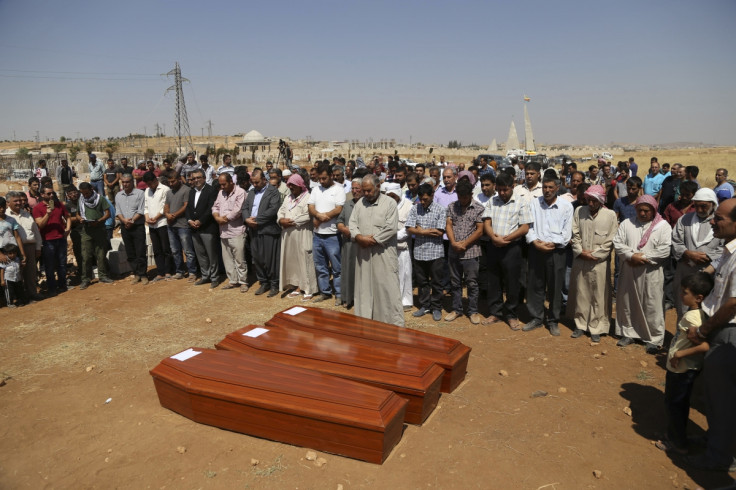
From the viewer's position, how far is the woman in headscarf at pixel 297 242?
721 cm

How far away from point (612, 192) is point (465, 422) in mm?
8817

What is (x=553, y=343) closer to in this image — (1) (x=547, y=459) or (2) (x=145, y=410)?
(1) (x=547, y=459)

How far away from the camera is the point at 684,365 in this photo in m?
3.47

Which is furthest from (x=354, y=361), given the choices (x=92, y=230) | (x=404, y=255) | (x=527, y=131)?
(x=527, y=131)

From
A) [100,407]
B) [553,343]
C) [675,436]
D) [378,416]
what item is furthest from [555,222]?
[100,407]

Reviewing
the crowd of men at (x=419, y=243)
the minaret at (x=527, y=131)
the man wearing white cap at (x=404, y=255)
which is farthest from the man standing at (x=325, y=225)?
the minaret at (x=527, y=131)

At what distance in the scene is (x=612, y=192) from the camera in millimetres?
10867

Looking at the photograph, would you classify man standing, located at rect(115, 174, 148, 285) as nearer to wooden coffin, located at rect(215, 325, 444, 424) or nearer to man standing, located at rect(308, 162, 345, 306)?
man standing, located at rect(308, 162, 345, 306)

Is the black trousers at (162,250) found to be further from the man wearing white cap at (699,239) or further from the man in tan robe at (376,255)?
the man wearing white cap at (699,239)

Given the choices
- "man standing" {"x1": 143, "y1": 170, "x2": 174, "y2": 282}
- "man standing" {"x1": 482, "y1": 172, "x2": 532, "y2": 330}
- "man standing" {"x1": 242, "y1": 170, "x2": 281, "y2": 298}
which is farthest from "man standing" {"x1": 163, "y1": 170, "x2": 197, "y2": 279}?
"man standing" {"x1": 482, "y1": 172, "x2": 532, "y2": 330}

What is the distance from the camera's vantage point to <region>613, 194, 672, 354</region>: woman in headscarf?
524 centimetres

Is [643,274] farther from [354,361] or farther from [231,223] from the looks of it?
[231,223]

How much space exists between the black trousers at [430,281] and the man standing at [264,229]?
96.4 inches

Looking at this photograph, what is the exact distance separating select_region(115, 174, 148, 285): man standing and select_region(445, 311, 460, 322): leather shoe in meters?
5.48
